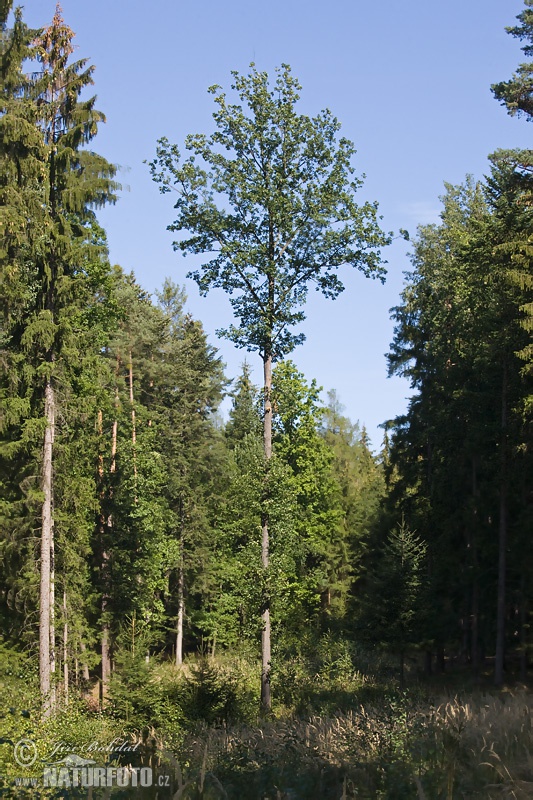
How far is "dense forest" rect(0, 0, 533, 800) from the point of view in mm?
10258

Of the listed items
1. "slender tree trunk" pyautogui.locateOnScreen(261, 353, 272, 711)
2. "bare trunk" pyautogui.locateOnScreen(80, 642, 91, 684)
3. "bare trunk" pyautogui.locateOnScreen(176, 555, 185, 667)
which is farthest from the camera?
"bare trunk" pyautogui.locateOnScreen(176, 555, 185, 667)

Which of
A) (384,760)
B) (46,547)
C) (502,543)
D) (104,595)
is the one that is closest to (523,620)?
(502,543)

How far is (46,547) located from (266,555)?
228 inches

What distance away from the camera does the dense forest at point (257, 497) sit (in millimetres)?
10258

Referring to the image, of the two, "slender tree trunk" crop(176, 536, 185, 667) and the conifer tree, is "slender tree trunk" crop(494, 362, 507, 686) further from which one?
"slender tree trunk" crop(176, 536, 185, 667)

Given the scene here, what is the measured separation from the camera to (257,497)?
73.3 feet

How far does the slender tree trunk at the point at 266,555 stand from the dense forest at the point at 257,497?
0.07 meters

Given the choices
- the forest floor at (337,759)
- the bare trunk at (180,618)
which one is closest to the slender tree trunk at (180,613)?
the bare trunk at (180,618)

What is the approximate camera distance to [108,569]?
32250 mm

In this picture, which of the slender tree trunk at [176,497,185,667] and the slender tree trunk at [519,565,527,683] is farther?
the slender tree trunk at [176,497,185,667]

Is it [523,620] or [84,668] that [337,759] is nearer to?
[523,620]

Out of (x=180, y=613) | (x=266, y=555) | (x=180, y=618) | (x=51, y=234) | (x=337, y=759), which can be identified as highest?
(x=51, y=234)

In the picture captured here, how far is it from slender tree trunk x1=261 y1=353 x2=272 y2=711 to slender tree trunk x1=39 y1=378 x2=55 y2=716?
216 inches

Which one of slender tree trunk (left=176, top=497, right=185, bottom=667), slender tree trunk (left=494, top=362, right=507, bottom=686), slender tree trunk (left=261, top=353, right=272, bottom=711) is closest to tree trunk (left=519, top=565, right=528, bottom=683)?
slender tree trunk (left=494, top=362, right=507, bottom=686)
